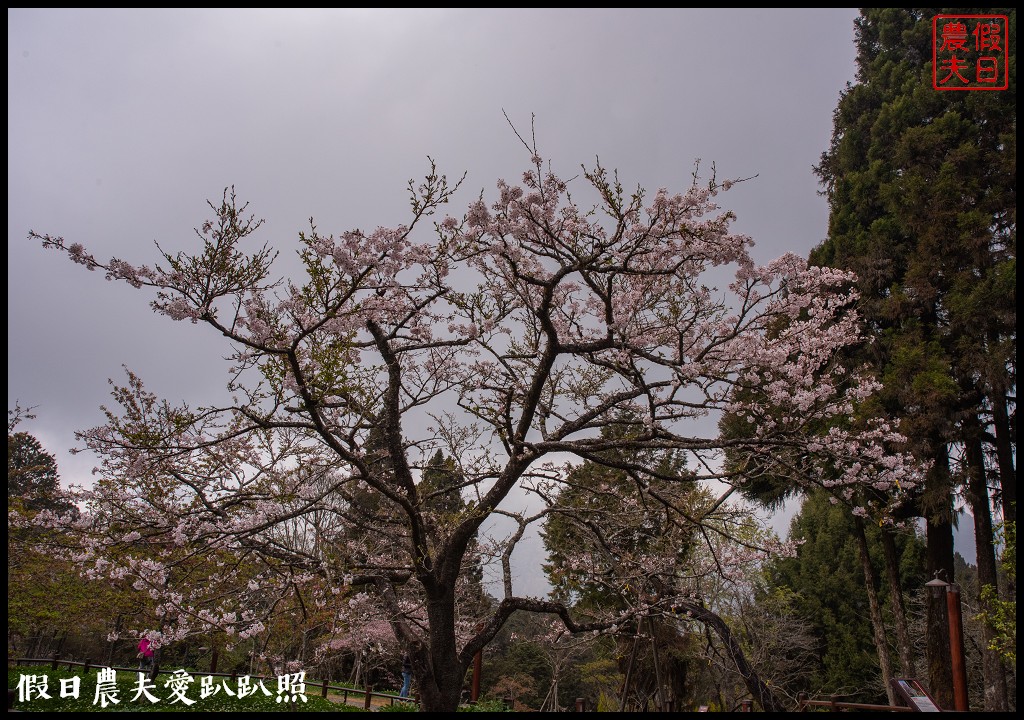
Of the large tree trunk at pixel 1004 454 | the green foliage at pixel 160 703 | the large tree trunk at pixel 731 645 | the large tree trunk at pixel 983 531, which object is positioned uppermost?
the large tree trunk at pixel 1004 454

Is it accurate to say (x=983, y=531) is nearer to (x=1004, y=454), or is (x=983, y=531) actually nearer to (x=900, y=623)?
(x=1004, y=454)

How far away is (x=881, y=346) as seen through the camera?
12641mm

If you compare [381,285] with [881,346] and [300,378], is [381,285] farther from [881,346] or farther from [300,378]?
[881,346]

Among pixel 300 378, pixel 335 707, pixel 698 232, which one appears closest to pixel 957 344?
pixel 698 232

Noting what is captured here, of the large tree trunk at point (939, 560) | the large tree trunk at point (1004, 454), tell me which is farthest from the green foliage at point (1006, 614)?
the large tree trunk at point (1004, 454)

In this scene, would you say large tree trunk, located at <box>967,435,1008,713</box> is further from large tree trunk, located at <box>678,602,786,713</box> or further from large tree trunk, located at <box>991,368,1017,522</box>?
large tree trunk, located at <box>678,602,786,713</box>

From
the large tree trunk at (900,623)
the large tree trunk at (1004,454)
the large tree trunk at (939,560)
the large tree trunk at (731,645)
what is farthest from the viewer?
the large tree trunk at (900,623)

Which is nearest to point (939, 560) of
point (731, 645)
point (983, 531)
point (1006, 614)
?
point (983, 531)

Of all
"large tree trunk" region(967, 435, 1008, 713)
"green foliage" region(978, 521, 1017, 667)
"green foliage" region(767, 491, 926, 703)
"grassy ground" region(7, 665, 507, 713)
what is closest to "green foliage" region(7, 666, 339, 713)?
"grassy ground" region(7, 665, 507, 713)

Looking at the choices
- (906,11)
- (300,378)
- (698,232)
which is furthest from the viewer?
(906,11)

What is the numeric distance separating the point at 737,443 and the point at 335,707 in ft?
27.9

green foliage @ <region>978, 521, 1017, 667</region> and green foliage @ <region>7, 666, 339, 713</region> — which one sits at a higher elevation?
green foliage @ <region>978, 521, 1017, 667</region>

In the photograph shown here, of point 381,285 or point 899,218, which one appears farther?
point 899,218

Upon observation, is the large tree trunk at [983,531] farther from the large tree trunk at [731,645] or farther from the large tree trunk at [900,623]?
the large tree trunk at [731,645]
